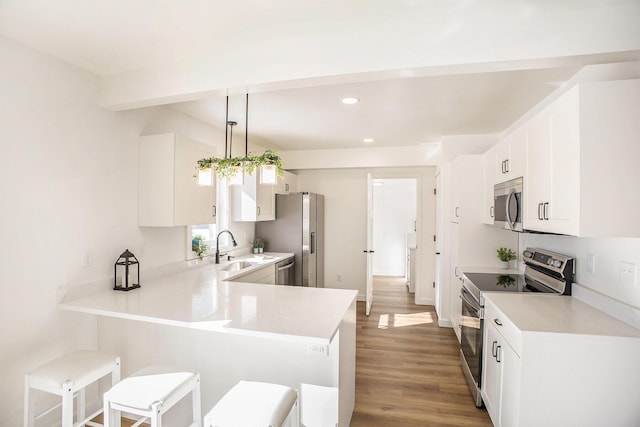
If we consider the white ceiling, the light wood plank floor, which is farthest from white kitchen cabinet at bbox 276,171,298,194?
the white ceiling

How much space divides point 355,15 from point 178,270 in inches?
107

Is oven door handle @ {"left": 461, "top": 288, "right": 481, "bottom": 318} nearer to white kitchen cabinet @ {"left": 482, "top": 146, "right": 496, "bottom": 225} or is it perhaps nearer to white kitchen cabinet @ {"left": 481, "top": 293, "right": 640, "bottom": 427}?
white kitchen cabinet @ {"left": 481, "top": 293, "right": 640, "bottom": 427}

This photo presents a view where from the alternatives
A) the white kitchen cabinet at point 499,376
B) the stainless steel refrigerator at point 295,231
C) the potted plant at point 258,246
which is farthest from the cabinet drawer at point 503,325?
the potted plant at point 258,246

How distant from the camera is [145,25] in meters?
1.75

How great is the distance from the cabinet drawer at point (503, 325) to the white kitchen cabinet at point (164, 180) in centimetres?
227

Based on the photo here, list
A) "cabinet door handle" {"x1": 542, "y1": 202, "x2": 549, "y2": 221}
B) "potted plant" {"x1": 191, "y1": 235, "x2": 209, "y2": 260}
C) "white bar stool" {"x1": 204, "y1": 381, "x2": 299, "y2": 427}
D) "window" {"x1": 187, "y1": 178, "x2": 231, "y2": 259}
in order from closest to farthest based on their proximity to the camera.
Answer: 1. "white bar stool" {"x1": 204, "y1": 381, "x2": 299, "y2": 427}
2. "cabinet door handle" {"x1": 542, "y1": 202, "x2": 549, "y2": 221}
3. "potted plant" {"x1": 191, "y1": 235, "x2": 209, "y2": 260}
4. "window" {"x1": 187, "y1": 178, "x2": 231, "y2": 259}

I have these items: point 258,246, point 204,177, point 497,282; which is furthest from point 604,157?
point 258,246

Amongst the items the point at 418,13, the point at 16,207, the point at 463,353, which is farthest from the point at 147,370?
the point at 463,353

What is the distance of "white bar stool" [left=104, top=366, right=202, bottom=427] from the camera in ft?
5.09

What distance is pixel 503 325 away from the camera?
202cm

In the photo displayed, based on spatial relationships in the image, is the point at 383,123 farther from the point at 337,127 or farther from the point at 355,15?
the point at 355,15

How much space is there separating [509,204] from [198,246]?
9.81ft

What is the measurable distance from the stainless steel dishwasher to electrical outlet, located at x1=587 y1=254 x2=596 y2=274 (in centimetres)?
303

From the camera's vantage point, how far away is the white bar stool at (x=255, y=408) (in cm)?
144
